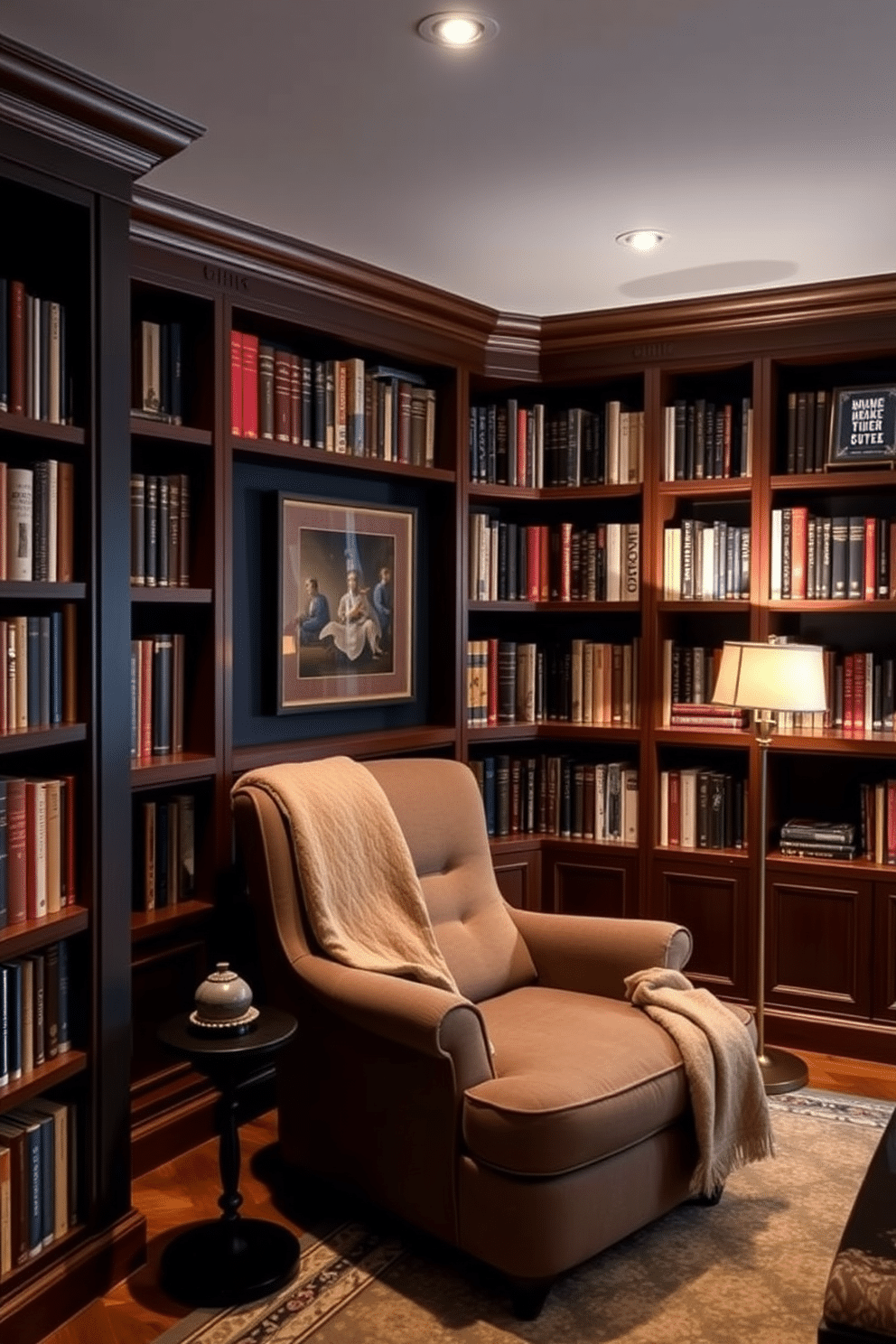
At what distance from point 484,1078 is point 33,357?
70.0 inches

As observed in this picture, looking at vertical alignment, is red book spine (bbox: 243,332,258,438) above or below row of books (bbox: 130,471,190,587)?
above

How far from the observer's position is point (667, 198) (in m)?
3.16

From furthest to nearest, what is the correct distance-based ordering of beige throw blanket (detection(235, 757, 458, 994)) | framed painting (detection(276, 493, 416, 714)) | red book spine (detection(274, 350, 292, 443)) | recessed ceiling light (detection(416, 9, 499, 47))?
framed painting (detection(276, 493, 416, 714)), red book spine (detection(274, 350, 292, 443)), beige throw blanket (detection(235, 757, 458, 994)), recessed ceiling light (detection(416, 9, 499, 47))

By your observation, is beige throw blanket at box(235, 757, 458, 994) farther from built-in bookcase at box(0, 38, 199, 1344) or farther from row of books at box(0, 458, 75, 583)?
row of books at box(0, 458, 75, 583)

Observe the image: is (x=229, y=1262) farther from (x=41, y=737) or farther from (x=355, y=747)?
(x=355, y=747)

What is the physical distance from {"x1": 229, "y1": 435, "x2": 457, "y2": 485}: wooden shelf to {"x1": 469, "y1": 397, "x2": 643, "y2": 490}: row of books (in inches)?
10.7

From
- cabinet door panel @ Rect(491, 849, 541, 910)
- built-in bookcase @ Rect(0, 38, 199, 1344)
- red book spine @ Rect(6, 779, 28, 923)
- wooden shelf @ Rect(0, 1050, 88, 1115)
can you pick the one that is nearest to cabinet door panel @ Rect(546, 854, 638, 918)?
cabinet door panel @ Rect(491, 849, 541, 910)

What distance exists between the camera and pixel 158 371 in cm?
331

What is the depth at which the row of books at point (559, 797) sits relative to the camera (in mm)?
4504

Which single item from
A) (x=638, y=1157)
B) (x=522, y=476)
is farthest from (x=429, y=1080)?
(x=522, y=476)

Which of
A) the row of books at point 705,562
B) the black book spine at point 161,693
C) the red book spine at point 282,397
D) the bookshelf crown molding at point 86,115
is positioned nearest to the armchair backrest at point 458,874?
the black book spine at point 161,693

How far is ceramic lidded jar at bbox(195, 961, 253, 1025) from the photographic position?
2.69 m

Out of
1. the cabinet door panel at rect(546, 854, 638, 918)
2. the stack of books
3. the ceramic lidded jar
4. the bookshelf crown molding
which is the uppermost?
the bookshelf crown molding

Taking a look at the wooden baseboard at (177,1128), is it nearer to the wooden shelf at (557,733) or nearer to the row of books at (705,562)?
the wooden shelf at (557,733)
